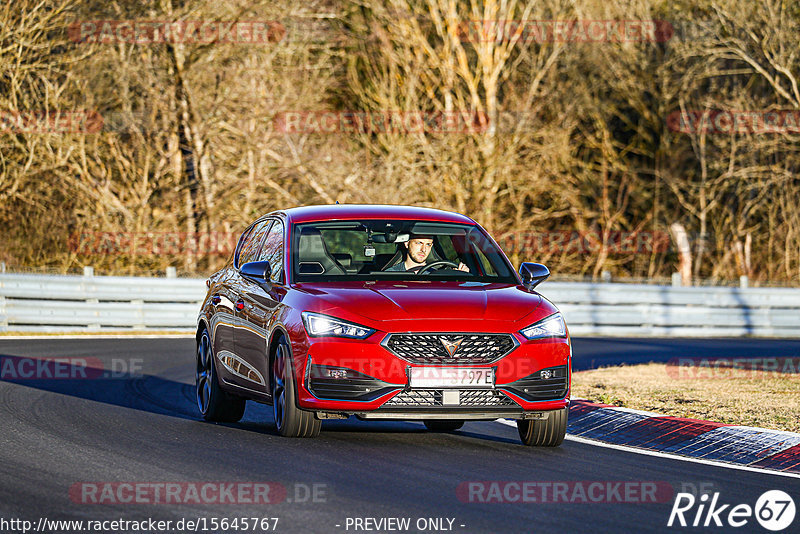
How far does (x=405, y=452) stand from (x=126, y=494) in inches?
94.2

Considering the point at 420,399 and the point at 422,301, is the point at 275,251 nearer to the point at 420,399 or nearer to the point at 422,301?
the point at 422,301

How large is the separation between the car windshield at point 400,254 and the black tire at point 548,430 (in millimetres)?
1185

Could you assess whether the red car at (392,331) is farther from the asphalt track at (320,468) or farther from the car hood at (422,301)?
the asphalt track at (320,468)

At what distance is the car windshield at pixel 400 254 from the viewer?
9.75 metres

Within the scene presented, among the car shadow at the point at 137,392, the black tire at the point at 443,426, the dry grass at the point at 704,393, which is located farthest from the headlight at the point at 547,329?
the dry grass at the point at 704,393

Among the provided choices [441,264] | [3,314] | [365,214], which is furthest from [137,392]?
[3,314]

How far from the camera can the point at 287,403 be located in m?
8.99

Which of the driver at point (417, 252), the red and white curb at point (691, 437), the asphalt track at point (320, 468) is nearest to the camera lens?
the asphalt track at point (320, 468)

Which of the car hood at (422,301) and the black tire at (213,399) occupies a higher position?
the car hood at (422,301)

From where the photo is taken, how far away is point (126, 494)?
710 cm

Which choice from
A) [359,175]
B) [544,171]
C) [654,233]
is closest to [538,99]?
[544,171]

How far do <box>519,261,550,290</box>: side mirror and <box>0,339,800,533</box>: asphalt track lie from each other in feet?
4.09

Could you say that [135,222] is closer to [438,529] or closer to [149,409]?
[149,409]

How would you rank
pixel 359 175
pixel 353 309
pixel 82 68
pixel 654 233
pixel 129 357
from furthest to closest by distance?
1. pixel 654 233
2. pixel 359 175
3. pixel 82 68
4. pixel 129 357
5. pixel 353 309
